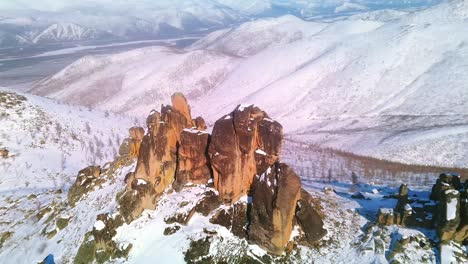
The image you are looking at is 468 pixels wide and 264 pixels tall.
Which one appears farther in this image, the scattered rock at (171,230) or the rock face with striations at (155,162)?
the rock face with striations at (155,162)

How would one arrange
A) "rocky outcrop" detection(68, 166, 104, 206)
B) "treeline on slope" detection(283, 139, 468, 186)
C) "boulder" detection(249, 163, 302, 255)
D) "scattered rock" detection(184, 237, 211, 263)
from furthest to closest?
"treeline on slope" detection(283, 139, 468, 186) < "rocky outcrop" detection(68, 166, 104, 206) < "scattered rock" detection(184, 237, 211, 263) < "boulder" detection(249, 163, 302, 255)

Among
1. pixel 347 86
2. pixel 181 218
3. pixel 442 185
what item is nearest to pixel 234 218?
pixel 181 218

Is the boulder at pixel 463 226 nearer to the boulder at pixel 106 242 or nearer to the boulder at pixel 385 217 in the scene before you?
the boulder at pixel 385 217

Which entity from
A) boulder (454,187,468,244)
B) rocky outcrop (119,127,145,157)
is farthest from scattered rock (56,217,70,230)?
boulder (454,187,468,244)

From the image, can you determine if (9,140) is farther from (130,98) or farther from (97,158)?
(130,98)

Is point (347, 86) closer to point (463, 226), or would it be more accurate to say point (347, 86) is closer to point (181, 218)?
point (463, 226)

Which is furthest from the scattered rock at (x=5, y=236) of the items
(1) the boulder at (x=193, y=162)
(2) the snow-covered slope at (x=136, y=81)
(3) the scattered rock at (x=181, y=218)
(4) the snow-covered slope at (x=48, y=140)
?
(2) the snow-covered slope at (x=136, y=81)

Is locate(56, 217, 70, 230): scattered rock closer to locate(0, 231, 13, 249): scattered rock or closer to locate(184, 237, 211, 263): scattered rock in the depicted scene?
locate(0, 231, 13, 249): scattered rock
